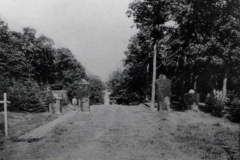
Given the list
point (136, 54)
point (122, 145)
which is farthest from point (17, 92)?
point (136, 54)

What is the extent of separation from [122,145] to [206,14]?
55.3ft

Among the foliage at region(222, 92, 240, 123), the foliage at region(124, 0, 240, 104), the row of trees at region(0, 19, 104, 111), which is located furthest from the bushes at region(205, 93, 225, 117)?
the row of trees at region(0, 19, 104, 111)

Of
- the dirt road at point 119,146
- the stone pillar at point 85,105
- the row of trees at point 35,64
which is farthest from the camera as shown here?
the row of trees at point 35,64

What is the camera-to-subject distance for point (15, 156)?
23.6 feet

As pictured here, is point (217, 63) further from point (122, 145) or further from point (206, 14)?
point (122, 145)

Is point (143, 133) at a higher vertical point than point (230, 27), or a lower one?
lower

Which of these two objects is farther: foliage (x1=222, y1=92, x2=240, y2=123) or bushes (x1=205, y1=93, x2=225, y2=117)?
bushes (x1=205, y1=93, x2=225, y2=117)

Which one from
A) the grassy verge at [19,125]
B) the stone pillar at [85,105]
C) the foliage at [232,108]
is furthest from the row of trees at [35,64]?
the foliage at [232,108]

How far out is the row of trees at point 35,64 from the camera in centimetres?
2551

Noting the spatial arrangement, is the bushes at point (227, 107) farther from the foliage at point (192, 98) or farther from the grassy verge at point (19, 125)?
the grassy verge at point (19, 125)

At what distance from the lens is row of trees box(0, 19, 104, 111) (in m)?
25.5

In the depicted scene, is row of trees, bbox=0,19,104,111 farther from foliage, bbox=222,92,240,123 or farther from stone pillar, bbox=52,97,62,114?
foliage, bbox=222,92,240,123

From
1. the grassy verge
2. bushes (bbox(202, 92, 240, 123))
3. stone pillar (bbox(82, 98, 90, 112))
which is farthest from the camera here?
stone pillar (bbox(82, 98, 90, 112))

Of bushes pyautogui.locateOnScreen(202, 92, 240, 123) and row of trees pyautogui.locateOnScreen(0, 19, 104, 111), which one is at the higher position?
row of trees pyautogui.locateOnScreen(0, 19, 104, 111)
